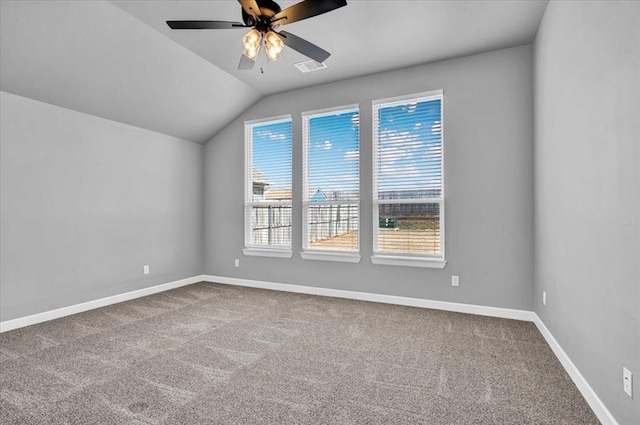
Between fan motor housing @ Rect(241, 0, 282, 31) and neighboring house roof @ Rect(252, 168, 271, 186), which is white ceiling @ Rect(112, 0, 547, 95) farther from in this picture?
neighboring house roof @ Rect(252, 168, 271, 186)

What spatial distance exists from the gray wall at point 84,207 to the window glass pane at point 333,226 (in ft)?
7.14

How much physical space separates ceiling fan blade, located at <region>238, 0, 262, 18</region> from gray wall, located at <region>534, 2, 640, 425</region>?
6.58 feet

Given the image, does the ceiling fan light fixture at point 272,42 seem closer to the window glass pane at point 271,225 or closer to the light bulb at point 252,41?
the light bulb at point 252,41

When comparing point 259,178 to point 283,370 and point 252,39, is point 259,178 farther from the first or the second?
point 283,370

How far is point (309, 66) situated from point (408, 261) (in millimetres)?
2749

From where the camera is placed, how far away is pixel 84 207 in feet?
13.1

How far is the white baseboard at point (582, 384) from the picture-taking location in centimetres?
181

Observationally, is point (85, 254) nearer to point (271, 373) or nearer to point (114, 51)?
point (114, 51)

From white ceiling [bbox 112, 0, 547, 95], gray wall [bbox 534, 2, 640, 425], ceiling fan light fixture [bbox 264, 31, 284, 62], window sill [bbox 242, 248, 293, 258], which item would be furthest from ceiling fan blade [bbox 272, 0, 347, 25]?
window sill [bbox 242, 248, 293, 258]

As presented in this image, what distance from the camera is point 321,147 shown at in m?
4.73

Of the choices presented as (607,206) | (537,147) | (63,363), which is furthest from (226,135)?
(607,206)

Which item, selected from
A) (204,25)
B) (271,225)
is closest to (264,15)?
(204,25)

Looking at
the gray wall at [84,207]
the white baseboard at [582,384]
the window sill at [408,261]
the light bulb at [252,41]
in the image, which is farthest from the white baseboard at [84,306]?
the white baseboard at [582,384]

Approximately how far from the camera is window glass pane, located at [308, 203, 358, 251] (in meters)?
4.54
